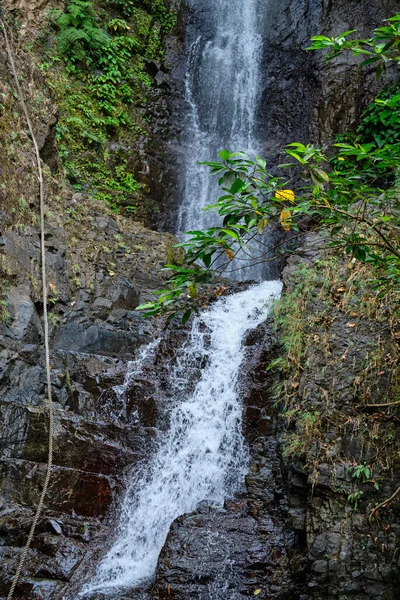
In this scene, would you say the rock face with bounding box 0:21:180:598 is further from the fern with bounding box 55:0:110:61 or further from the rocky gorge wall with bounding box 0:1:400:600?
the fern with bounding box 55:0:110:61

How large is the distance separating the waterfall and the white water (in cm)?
488

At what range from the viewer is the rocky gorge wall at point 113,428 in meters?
4.30

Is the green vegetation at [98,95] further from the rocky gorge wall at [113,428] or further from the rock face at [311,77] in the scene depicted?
the rock face at [311,77]

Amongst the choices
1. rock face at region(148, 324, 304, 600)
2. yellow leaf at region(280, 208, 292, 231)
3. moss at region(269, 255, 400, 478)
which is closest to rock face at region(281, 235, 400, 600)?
moss at region(269, 255, 400, 478)

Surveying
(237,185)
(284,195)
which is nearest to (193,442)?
(284,195)

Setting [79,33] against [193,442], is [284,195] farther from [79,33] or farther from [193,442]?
[79,33]

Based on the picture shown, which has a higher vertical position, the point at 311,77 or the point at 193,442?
the point at 311,77

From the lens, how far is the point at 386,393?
4664 millimetres

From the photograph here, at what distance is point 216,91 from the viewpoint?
1385cm

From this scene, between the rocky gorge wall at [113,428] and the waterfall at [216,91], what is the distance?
3.04m

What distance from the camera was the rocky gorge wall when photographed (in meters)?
4.30

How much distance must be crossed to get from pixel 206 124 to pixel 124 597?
11.6 metres

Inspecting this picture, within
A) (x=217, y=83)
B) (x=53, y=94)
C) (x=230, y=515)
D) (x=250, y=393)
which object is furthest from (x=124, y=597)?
(x=217, y=83)

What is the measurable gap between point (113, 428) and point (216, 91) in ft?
35.0
